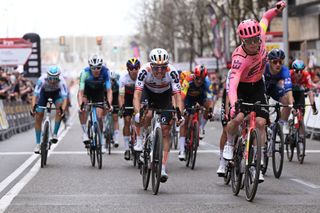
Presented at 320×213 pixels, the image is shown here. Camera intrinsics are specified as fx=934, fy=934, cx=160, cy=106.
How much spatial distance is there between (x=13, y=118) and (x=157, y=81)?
17954 mm

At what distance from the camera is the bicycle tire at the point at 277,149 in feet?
45.0

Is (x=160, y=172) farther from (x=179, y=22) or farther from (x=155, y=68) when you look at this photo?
(x=179, y=22)

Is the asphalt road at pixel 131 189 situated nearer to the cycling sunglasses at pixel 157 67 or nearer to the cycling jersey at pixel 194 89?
the cycling jersey at pixel 194 89

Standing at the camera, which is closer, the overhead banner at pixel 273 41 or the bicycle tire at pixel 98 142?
the bicycle tire at pixel 98 142

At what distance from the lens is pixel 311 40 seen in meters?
54.5

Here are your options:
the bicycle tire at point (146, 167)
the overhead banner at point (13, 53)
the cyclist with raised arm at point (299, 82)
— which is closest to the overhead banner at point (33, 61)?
the overhead banner at point (13, 53)

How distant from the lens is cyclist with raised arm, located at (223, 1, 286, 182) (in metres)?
11.3

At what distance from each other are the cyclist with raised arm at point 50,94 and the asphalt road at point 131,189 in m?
0.78

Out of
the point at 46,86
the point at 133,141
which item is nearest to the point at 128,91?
the point at 133,141

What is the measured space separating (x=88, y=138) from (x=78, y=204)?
19.0 ft

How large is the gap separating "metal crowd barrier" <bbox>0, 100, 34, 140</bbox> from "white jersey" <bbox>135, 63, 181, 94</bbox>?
13.8 meters

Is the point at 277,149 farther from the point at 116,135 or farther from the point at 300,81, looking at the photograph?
the point at 116,135

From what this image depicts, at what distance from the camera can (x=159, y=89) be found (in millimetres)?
13562

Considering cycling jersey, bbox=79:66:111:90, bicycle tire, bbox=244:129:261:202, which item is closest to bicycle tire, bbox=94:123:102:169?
cycling jersey, bbox=79:66:111:90
